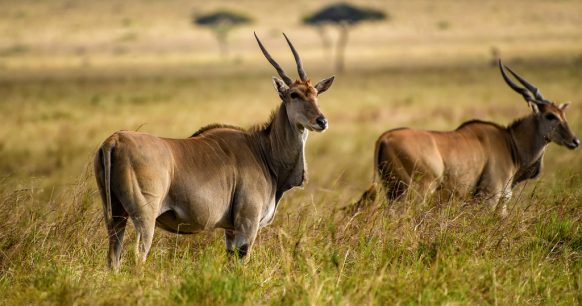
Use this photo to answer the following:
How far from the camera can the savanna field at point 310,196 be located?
4.58 m

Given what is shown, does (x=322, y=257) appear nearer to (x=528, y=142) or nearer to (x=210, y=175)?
(x=210, y=175)

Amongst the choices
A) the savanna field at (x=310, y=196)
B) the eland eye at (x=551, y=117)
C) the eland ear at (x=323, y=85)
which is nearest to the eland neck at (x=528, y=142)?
the eland eye at (x=551, y=117)

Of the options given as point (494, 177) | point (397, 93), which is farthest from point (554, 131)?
point (397, 93)

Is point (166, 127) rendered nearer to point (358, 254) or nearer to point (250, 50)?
point (358, 254)

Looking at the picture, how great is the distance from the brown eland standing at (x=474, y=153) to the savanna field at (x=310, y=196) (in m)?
0.35

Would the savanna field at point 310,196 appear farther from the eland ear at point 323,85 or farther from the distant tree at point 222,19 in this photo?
the distant tree at point 222,19

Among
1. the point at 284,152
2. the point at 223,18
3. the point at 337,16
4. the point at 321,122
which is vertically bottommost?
the point at 223,18

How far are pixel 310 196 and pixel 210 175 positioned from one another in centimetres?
166

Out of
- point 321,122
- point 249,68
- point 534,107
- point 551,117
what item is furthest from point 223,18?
point 321,122

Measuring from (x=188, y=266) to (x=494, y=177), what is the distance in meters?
4.17

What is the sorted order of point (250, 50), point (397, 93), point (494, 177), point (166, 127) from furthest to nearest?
point (250, 50) < point (397, 93) < point (166, 127) < point (494, 177)

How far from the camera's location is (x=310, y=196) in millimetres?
7035

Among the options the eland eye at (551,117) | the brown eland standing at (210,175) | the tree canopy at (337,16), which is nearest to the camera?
the brown eland standing at (210,175)

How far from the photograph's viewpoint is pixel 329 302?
14.4 feet
